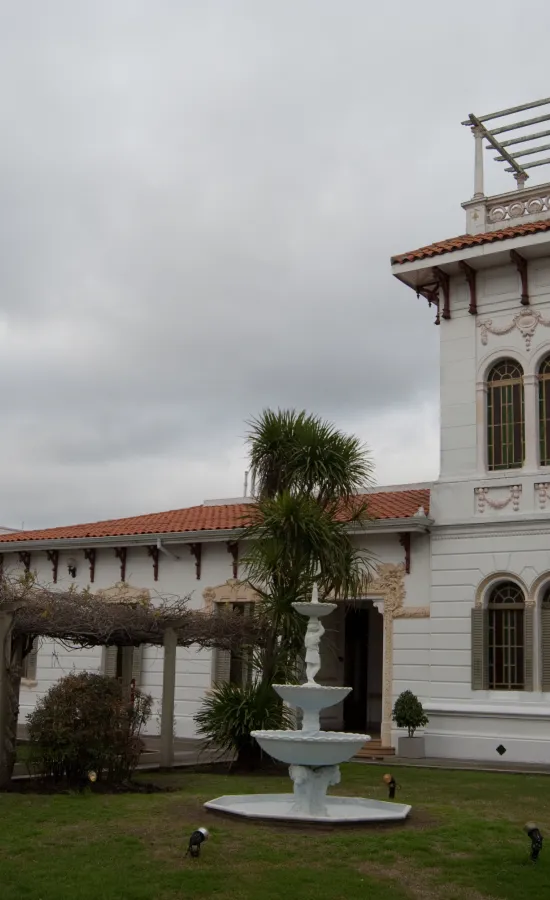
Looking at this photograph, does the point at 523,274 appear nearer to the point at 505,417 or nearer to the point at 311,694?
the point at 505,417

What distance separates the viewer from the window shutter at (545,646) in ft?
58.9

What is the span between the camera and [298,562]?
1609cm

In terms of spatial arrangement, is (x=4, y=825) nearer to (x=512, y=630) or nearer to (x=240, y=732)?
(x=240, y=732)

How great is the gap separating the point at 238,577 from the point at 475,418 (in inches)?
259

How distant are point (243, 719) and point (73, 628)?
11.1 feet

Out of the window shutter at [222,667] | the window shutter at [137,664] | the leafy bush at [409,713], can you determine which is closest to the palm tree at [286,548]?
the leafy bush at [409,713]

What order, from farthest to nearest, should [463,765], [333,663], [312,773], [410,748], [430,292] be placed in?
[333,663] < [430,292] < [410,748] < [463,765] < [312,773]

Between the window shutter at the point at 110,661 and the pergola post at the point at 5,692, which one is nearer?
the pergola post at the point at 5,692

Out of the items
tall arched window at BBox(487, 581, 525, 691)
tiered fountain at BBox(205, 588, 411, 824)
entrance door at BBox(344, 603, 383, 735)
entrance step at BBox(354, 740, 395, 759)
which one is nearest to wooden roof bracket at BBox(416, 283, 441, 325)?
tall arched window at BBox(487, 581, 525, 691)

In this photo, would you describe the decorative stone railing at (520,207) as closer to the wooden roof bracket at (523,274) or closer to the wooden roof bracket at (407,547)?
the wooden roof bracket at (523,274)

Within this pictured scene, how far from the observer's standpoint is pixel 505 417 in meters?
19.4

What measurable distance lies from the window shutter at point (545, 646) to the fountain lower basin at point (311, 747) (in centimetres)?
784

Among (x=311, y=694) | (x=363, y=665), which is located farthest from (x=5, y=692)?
(x=363, y=665)

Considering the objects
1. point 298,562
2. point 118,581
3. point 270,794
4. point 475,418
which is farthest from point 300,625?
point 118,581
